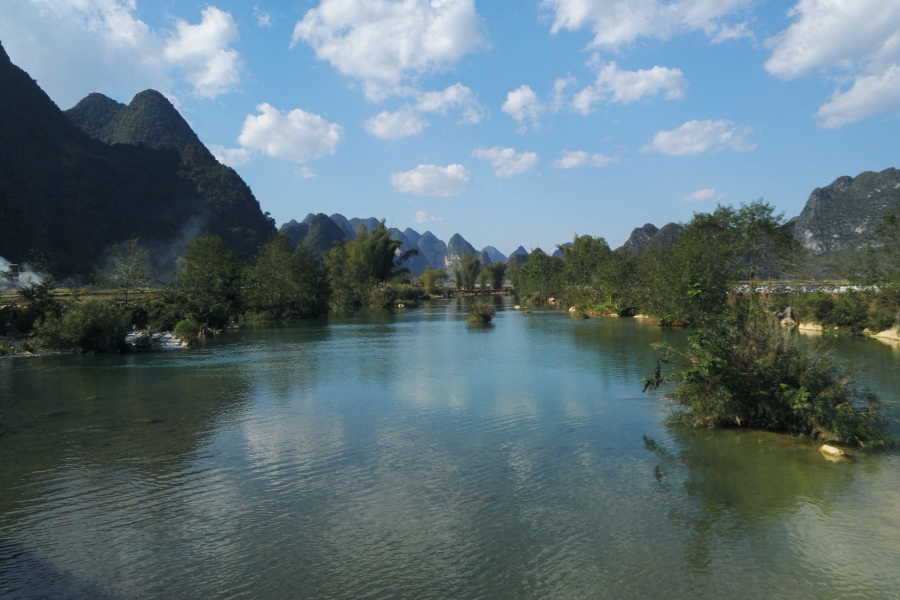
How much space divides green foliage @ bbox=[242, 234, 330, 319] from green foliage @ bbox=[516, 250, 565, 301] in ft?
81.6

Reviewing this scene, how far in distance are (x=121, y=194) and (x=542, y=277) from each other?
190 ft

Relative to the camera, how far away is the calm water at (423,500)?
197 inches

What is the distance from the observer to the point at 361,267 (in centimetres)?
6519

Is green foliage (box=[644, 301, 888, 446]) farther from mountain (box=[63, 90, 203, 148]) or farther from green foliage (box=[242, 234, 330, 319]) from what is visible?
mountain (box=[63, 90, 203, 148])

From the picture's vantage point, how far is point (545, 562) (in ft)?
17.2

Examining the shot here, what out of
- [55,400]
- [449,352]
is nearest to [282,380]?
[55,400]

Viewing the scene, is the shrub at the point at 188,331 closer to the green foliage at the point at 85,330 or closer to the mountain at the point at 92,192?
the green foliage at the point at 85,330

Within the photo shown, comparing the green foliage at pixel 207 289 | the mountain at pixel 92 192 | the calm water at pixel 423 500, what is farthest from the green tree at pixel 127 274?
the mountain at pixel 92 192

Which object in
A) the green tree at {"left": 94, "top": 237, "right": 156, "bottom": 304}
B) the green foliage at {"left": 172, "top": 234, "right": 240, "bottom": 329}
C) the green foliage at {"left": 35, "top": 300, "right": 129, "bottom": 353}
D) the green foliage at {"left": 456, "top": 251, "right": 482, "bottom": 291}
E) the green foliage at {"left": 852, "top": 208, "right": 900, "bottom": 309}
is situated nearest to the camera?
the green foliage at {"left": 35, "top": 300, "right": 129, "bottom": 353}

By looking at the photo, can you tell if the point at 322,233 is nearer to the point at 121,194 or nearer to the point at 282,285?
the point at 121,194

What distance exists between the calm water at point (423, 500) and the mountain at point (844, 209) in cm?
6409

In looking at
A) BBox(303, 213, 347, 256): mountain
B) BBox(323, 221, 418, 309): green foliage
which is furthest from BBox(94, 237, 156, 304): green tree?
BBox(303, 213, 347, 256): mountain

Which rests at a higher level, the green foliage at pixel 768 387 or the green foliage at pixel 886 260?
the green foliage at pixel 886 260

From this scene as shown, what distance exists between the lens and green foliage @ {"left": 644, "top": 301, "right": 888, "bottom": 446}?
8.32 meters
